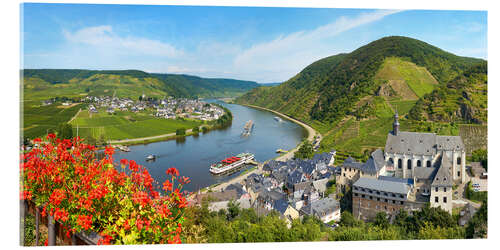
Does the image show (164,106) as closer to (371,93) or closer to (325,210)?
(325,210)

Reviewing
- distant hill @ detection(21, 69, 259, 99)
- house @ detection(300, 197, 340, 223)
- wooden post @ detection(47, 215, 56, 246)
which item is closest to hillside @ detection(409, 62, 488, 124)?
house @ detection(300, 197, 340, 223)

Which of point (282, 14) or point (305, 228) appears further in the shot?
point (282, 14)

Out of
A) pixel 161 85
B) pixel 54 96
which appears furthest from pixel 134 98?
pixel 54 96

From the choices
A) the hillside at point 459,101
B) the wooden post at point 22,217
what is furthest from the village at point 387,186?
the wooden post at point 22,217

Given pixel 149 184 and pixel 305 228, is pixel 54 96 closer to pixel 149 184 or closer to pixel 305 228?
pixel 149 184

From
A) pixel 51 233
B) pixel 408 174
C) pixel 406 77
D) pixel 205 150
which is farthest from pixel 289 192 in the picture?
pixel 51 233

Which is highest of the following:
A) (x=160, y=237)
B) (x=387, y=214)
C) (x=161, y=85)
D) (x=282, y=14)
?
(x=282, y=14)
